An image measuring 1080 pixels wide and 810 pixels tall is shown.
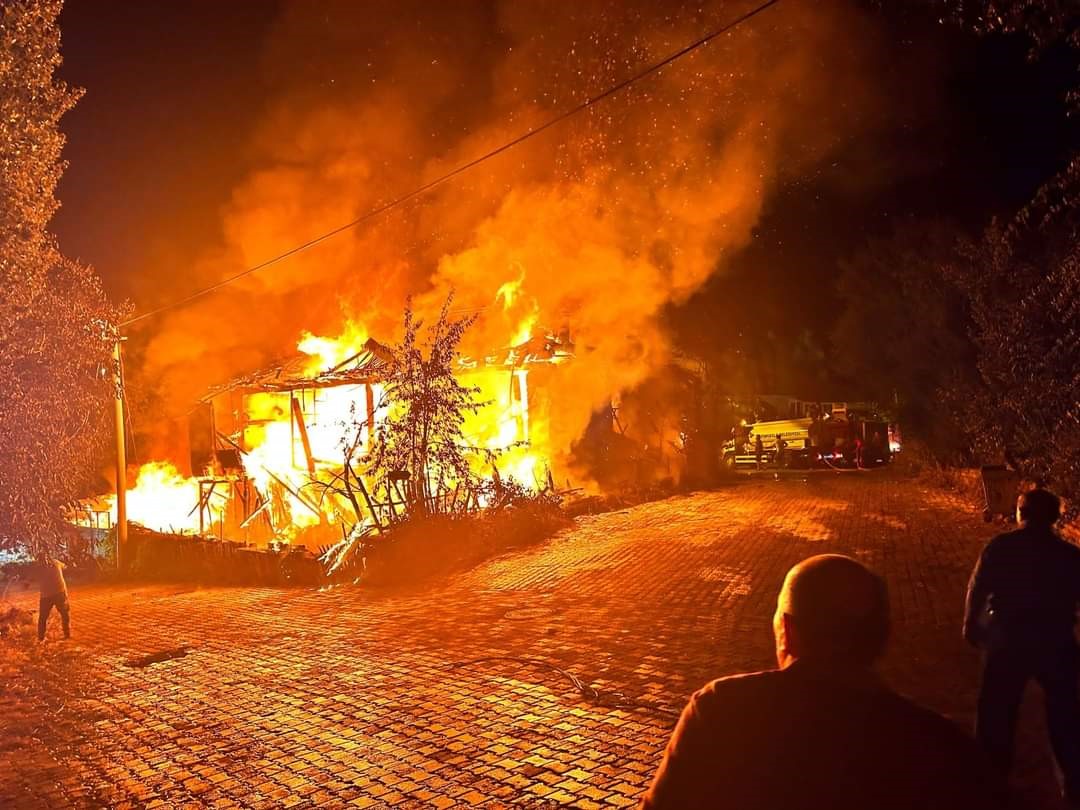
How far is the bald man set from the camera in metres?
1.65

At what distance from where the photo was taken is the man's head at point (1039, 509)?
433 centimetres

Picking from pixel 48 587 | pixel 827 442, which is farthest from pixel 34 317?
pixel 827 442

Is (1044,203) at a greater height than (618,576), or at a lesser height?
greater

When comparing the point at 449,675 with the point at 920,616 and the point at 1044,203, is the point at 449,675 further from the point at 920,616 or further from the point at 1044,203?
the point at 1044,203

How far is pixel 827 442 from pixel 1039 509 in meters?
26.4

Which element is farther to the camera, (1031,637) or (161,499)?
(161,499)

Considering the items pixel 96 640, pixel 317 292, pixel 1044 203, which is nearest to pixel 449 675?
pixel 96 640

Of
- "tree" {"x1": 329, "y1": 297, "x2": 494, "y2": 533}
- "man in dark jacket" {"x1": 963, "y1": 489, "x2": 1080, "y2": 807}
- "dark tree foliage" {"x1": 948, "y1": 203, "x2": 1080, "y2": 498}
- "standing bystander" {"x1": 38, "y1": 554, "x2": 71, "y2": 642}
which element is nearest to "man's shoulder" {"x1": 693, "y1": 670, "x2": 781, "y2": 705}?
"man in dark jacket" {"x1": 963, "y1": 489, "x2": 1080, "y2": 807}

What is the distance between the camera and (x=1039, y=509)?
433 centimetres

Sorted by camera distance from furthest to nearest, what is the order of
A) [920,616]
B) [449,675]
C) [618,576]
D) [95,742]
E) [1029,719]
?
1. [618,576]
2. [920,616]
3. [449,675]
4. [95,742]
5. [1029,719]

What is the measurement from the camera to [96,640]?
10266mm

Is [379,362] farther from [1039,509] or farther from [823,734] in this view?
[823,734]

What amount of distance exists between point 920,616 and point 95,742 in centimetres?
773

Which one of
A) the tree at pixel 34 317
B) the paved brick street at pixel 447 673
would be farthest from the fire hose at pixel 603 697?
the tree at pixel 34 317
